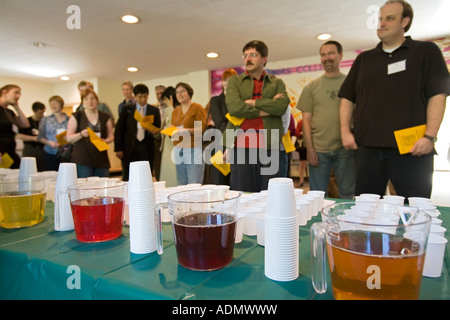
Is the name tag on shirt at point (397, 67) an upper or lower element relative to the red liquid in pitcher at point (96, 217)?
upper

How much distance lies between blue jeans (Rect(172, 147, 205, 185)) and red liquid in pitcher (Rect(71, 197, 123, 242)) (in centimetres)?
203

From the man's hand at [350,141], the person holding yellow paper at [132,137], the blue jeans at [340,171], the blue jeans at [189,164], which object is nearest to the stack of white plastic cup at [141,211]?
the man's hand at [350,141]

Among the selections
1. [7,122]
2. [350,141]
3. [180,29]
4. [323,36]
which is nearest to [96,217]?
[350,141]

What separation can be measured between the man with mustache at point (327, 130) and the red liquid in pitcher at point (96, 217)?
1.91 meters

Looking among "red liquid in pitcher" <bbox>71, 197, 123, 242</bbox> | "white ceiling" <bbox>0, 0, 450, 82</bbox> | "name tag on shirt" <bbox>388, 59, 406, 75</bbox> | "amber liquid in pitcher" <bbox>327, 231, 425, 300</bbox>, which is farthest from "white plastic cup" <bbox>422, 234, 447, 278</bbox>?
"white ceiling" <bbox>0, 0, 450, 82</bbox>

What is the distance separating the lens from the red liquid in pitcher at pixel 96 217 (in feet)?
2.56

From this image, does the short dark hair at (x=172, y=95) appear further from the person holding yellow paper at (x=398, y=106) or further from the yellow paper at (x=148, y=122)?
the person holding yellow paper at (x=398, y=106)

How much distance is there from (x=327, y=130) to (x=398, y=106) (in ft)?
2.30

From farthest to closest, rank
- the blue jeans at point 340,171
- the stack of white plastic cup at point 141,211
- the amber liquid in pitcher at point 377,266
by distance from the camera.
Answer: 1. the blue jeans at point 340,171
2. the stack of white plastic cup at point 141,211
3. the amber liquid in pitcher at point 377,266

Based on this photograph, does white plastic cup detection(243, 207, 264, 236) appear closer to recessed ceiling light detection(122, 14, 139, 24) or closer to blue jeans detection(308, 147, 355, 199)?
blue jeans detection(308, 147, 355, 199)

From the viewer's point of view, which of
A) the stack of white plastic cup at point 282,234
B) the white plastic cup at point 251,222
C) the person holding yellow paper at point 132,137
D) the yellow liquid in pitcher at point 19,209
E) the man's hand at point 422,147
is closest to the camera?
the stack of white plastic cup at point 282,234

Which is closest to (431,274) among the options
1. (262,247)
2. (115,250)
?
(262,247)

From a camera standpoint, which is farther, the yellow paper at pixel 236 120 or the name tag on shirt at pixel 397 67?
the yellow paper at pixel 236 120
